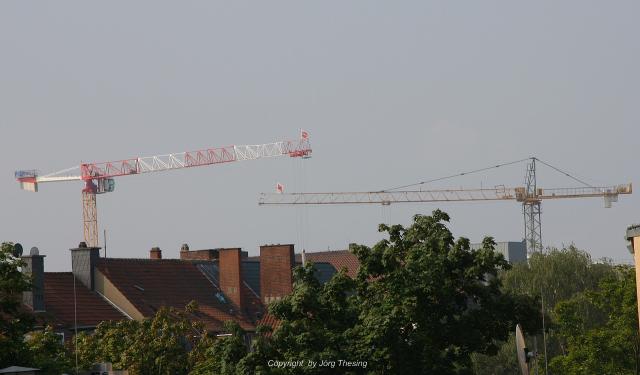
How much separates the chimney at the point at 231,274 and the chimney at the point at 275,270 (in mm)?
1820

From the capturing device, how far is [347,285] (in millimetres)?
41625

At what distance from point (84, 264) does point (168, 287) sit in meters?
7.43

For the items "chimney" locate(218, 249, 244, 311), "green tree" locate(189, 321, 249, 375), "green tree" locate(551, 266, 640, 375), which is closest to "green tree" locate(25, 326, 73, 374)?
"green tree" locate(189, 321, 249, 375)

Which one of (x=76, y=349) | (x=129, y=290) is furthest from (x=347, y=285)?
(x=129, y=290)

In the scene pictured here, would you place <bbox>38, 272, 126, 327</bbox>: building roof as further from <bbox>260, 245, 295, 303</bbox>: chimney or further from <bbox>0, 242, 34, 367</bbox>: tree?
<bbox>0, 242, 34, 367</bbox>: tree

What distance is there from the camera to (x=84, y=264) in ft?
278

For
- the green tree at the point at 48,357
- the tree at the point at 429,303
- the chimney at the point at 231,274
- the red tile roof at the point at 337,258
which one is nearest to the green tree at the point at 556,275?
the red tile roof at the point at 337,258

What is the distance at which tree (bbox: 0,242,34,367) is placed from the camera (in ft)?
143

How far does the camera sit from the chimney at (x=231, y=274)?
92500 millimetres

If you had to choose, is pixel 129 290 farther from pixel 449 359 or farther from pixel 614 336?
pixel 449 359

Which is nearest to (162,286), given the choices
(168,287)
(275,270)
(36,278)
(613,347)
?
(168,287)

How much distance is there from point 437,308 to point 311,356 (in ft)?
17.5

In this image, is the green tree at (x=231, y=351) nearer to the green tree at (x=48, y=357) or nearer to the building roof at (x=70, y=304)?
the green tree at (x=48, y=357)

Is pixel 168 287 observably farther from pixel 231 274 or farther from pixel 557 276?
pixel 557 276
